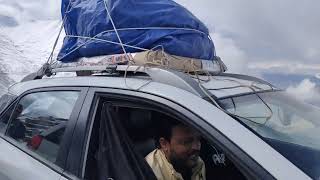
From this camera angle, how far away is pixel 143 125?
3.12 m

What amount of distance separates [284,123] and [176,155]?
0.68m

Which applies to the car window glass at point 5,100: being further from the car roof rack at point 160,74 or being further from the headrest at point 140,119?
the headrest at point 140,119

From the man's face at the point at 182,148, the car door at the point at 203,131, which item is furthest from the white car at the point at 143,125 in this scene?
the man's face at the point at 182,148

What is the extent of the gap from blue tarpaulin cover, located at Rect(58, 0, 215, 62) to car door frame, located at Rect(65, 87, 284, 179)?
20.4 inches

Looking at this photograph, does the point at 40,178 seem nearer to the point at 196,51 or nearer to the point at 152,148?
the point at 152,148

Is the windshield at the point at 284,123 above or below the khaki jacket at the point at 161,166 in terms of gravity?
above

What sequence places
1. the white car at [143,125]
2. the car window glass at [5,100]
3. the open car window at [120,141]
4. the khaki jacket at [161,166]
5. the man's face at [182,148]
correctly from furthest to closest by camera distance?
the car window glass at [5,100], the man's face at [182,148], the khaki jacket at [161,166], the open car window at [120,141], the white car at [143,125]

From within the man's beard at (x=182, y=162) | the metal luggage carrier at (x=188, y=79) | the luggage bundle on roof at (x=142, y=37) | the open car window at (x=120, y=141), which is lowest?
the man's beard at (x=182, y=162)

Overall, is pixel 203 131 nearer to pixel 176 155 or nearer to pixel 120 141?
pixel 120 141

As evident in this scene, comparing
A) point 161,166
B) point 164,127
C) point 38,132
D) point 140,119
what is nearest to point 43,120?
point 38,132

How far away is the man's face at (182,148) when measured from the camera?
294 centimetres

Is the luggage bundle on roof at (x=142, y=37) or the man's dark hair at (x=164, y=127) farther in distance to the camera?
the luggage bundle on roof at (x=142, y=37)

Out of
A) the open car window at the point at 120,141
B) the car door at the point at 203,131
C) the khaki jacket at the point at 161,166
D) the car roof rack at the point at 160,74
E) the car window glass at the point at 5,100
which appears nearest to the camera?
the car door at the point at 203,131

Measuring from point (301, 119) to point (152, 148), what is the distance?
35.3 inches
